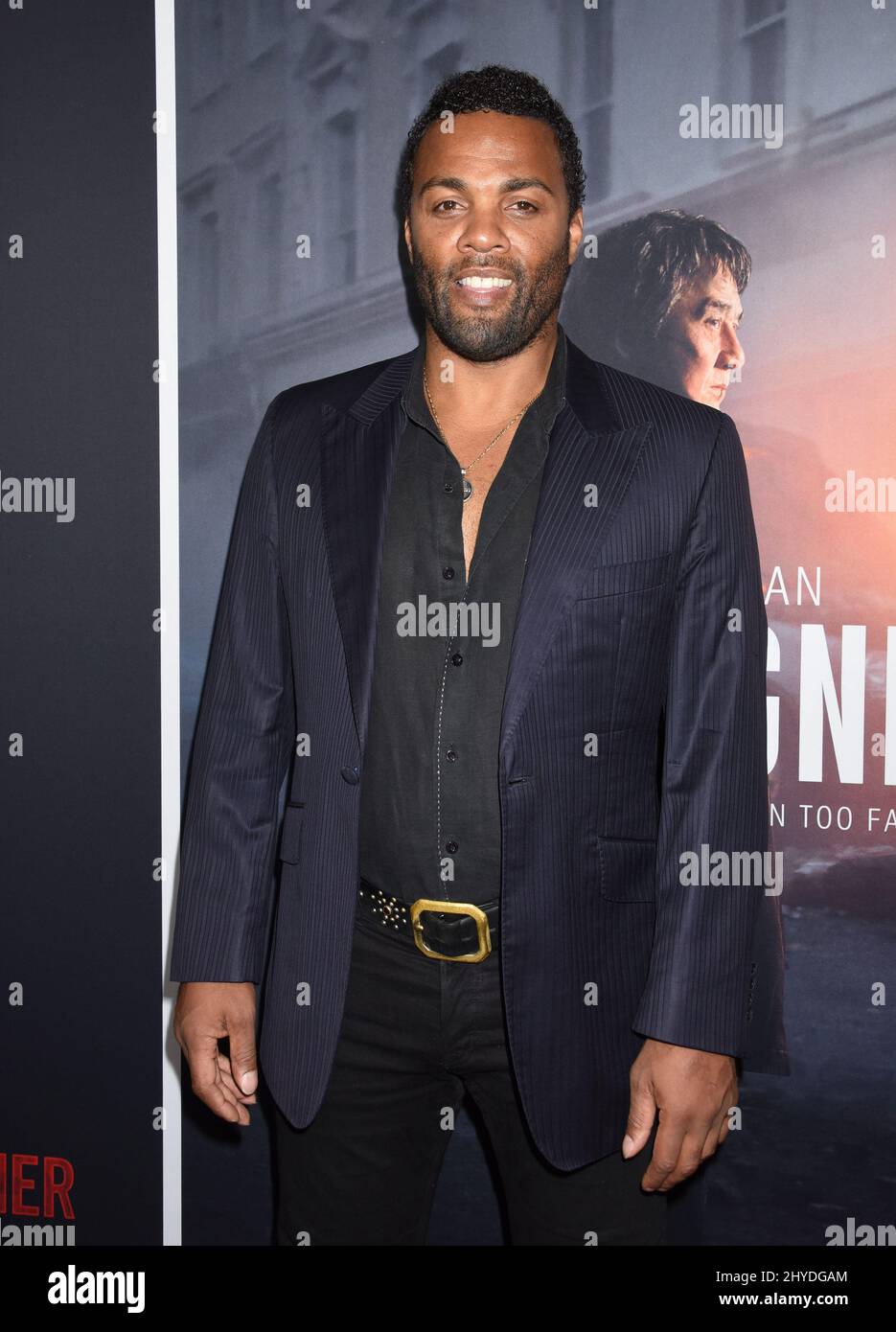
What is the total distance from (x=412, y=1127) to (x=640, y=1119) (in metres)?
0.42

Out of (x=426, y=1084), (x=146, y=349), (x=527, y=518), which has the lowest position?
(x=426, y=1084)

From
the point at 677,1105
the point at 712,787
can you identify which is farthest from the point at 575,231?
the point at 677,1105

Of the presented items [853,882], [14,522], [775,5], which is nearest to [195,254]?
[14,522]

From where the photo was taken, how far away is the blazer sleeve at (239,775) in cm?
195

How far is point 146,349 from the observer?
2719 millimetres

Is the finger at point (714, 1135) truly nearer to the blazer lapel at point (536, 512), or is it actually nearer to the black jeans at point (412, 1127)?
the black jeans at point (412, 1127)

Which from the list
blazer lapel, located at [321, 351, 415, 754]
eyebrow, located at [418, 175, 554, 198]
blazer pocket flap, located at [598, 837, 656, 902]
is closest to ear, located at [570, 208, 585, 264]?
eyebrow, located at [418, 175, 554, 198]

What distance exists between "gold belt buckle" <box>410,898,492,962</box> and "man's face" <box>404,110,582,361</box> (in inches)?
37.2

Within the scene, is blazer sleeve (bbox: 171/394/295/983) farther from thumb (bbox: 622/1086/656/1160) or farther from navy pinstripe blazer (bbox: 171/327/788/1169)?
thumb (bbox: 622/1086/656/1160)

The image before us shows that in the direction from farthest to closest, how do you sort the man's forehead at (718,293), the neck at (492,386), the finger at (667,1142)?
the man's forehead at (718,293)
the neck at (492,386)
the finger at (667,1142)

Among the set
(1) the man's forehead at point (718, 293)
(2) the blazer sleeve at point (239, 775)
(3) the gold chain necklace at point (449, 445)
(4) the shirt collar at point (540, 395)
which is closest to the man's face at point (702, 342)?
(1) the man's forehead at point (718, 293)
